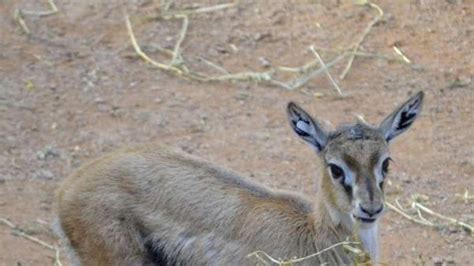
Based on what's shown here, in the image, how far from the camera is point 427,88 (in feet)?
42.6

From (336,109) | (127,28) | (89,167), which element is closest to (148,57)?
(127,28)

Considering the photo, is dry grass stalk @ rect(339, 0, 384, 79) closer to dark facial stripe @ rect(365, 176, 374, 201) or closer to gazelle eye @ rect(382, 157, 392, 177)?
gazelle eye @ rect(382, 157, 392, 177)

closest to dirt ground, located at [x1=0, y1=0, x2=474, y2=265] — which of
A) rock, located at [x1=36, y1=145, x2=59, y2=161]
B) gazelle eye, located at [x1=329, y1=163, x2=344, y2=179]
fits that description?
rock, located at [x1=36, y1=145, x2=59, y2=161]

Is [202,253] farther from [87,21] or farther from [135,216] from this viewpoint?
[87,21]

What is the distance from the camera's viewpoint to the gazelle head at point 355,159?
8.38 metres

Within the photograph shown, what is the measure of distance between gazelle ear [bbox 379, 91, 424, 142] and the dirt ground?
1.57 m

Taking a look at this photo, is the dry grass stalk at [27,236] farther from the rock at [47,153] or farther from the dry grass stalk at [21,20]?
the dry grass stalk at [21,20]

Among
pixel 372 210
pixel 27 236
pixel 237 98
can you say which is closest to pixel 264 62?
pixel 237 98

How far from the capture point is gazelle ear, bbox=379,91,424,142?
891cm

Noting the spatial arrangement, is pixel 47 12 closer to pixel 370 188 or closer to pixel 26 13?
pixel 26 13

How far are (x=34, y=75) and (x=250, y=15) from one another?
2373mm

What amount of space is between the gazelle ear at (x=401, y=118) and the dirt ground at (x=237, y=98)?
1.57 m

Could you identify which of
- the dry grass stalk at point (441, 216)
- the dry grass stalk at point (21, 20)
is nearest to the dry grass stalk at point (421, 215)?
the dry grass stalk at point (441, 216)

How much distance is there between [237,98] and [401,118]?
4069mm
